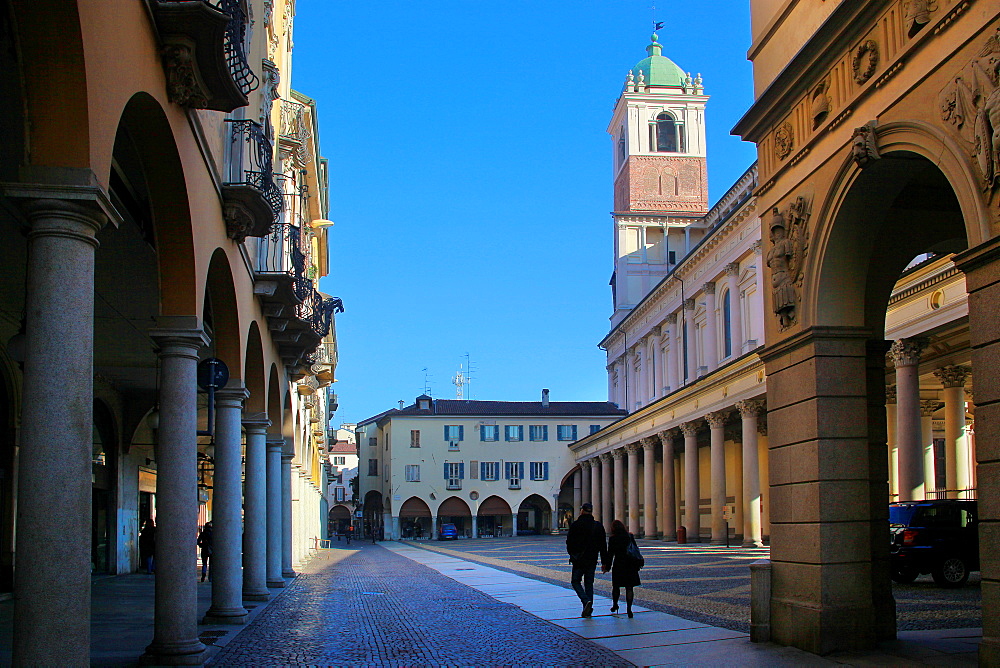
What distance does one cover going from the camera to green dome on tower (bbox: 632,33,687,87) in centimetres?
8300

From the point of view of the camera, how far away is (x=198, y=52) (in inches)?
368

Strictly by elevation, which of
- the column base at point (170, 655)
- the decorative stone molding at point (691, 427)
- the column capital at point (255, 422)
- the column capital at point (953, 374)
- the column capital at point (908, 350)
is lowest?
the column base at point (170, 655)

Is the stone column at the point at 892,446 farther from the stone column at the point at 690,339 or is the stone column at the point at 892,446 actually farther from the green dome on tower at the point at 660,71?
the green dome on tower at the point at 660,71

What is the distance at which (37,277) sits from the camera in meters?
6.78

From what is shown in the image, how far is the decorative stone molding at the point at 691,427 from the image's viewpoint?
149ft

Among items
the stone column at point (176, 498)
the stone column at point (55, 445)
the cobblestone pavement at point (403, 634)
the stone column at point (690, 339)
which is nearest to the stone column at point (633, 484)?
the stone column at point (690, 339)

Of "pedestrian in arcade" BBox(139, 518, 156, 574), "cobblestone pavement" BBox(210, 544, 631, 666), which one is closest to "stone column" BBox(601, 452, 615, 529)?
"pedestrian in arcade" BBox(139, 518, 156, 574)

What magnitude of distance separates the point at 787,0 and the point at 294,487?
2252 centimetres

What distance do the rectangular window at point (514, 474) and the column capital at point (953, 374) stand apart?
56292 mm

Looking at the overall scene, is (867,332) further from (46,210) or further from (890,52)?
(46,210)

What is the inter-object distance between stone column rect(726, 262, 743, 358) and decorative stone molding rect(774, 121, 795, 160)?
35465 mm

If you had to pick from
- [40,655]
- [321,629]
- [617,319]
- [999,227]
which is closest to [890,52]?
[999,227]

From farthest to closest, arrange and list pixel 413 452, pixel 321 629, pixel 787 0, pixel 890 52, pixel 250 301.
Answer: pixel 413 452
pixel 250 301
pixel 321 629
pixel 787 0
pixel 890 52

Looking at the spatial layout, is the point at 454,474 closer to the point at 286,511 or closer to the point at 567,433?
the point at 567,433
